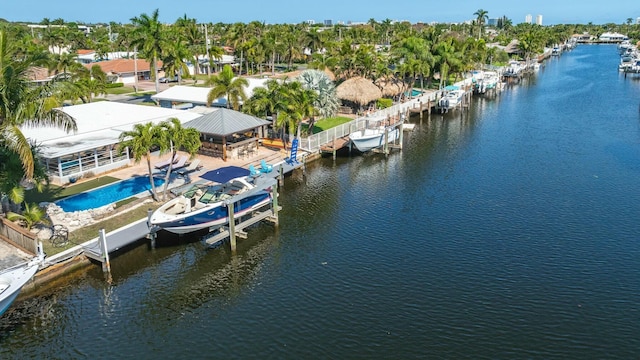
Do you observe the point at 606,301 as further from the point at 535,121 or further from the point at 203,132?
the point at 535,121

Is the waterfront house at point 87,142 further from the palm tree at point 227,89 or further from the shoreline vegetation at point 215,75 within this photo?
the palm tree at point 227,89

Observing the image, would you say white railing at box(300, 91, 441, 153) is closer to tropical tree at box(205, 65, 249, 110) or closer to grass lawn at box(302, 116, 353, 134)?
grass lawn at box(302, 116, 353, 134)

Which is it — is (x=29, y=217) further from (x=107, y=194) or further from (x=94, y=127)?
(x=94, y=127)

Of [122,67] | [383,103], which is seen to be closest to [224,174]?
[383,103]

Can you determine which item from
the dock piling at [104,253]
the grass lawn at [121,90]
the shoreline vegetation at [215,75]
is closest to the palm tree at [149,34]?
the shoreline vegetation at [215,75]

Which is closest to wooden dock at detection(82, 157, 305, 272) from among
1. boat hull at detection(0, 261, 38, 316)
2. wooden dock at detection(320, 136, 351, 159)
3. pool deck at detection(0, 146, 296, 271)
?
boat hull at detection(0, 261, 38, 316)

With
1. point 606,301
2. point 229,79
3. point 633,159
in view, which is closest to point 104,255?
point 606,301
